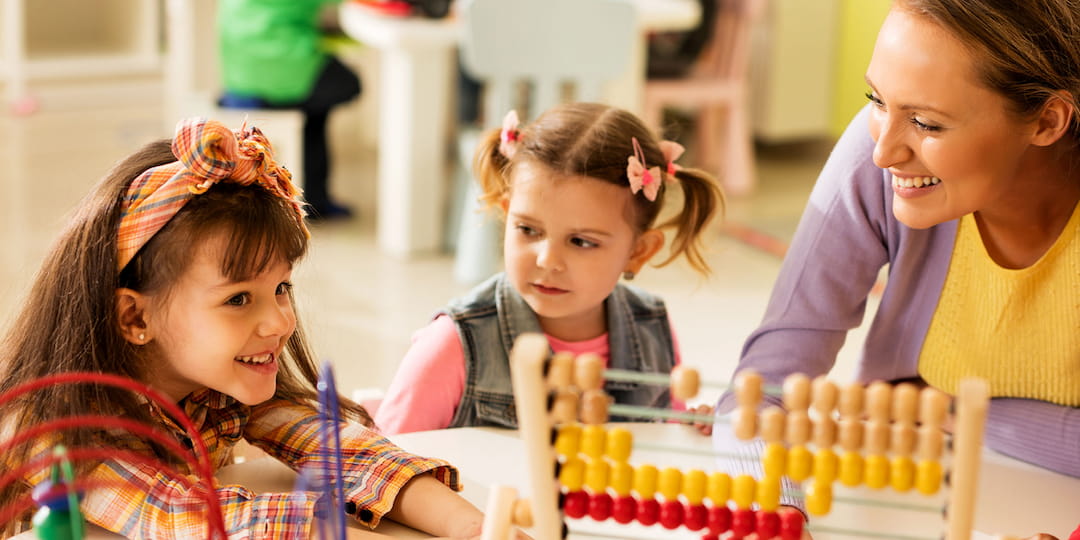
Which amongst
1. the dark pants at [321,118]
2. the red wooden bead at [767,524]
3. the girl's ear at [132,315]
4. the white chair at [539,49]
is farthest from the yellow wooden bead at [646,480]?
the dark pants at [321,118]

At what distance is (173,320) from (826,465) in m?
0.67

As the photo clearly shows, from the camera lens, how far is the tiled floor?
3.52 metres

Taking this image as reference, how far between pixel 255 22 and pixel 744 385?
3.37 meters

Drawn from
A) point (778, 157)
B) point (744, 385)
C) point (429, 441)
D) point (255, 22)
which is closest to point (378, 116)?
point (255, 22)

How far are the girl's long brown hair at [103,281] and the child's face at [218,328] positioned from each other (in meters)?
0.01

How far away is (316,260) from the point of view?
398 cm

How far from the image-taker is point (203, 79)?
4.47m

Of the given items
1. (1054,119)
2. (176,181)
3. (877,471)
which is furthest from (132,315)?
(1054,119)

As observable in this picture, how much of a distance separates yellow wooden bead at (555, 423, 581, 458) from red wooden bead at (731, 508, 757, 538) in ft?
0.59

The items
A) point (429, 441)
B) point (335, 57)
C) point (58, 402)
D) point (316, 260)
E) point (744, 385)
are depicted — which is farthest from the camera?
point (335, 57)

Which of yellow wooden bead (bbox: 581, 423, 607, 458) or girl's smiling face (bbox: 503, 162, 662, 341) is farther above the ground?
girl's smiling face (bbox: 503, 162, 662, 341)

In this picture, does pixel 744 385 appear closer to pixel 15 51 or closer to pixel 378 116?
pixel 378 116

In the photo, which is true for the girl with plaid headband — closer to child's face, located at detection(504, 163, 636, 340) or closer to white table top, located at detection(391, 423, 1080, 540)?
white table top, located at detection(391, 423, 1080, 540)

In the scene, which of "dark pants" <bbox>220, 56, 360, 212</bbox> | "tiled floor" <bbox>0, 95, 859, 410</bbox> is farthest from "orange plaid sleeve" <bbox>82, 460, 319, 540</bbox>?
"dark pants" <bbox>220, 56, 360, 212</bbox>
